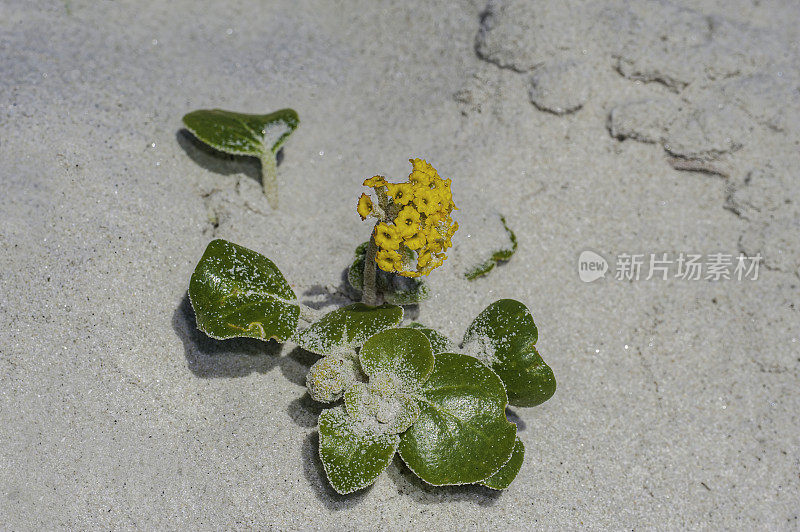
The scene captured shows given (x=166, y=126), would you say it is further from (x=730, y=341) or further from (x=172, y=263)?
(x=730, y=341)

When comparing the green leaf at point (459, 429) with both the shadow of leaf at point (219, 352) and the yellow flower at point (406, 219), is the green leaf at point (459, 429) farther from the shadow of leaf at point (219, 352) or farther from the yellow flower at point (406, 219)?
the shadow of leaf at point (219, 352)

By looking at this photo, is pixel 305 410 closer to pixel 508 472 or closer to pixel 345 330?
pixel 345 330

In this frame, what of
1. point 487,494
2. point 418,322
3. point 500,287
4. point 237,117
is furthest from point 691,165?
point 237,117

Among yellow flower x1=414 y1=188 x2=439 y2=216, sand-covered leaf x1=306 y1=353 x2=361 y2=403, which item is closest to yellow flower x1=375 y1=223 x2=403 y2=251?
yellow flower x1=414 y1=188 x2=439 y2=216

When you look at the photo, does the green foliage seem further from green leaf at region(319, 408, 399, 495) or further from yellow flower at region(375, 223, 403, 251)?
yellow flower at region(375, 223, 403, 251)

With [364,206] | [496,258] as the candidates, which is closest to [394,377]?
[364,206]
